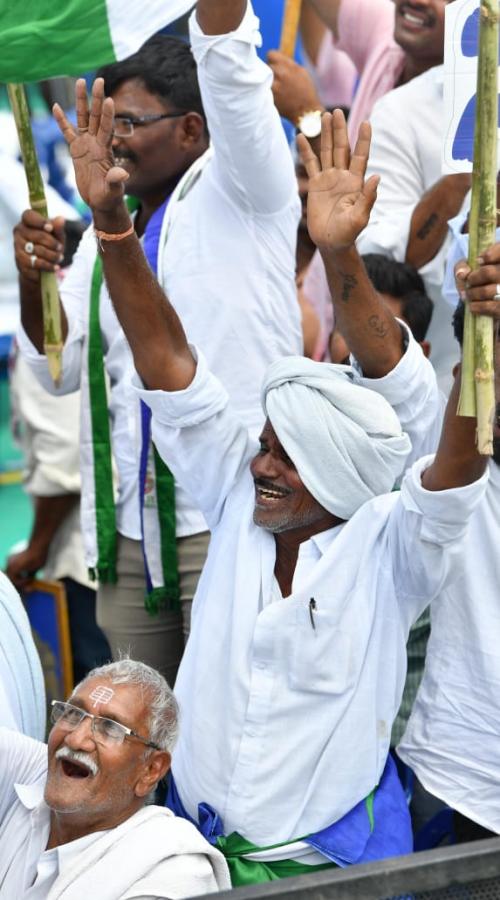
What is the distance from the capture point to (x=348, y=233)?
2.72m

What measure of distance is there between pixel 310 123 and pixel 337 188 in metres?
1.44

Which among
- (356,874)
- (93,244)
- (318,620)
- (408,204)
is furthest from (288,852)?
(408,204)

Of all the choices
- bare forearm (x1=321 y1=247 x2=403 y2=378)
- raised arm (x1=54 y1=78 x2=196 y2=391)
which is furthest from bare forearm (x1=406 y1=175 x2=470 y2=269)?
raised arm (x1=54 y1=78 x2=196 y2=391)

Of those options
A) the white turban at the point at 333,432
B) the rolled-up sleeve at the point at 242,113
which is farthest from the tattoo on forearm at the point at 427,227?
the white turban at the point at 333,432

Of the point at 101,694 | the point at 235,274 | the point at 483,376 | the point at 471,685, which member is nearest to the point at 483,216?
the point at 483,376

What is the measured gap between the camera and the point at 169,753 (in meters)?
2.65

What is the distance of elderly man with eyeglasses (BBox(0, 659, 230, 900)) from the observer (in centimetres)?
242

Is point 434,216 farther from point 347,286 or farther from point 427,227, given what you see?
point 347,286

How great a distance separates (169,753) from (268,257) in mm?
1317

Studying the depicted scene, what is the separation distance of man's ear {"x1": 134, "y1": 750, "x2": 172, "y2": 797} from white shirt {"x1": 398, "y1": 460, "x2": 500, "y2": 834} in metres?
0.55

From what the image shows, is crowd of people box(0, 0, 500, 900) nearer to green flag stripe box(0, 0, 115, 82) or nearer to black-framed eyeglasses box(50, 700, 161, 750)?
black-framed eyeglasses box(50, 700, 161, 750)

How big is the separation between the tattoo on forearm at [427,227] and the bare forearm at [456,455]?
1.37 metres

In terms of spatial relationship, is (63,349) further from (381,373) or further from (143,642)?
(381,373)

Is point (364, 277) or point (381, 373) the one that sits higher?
point (364, 277)
